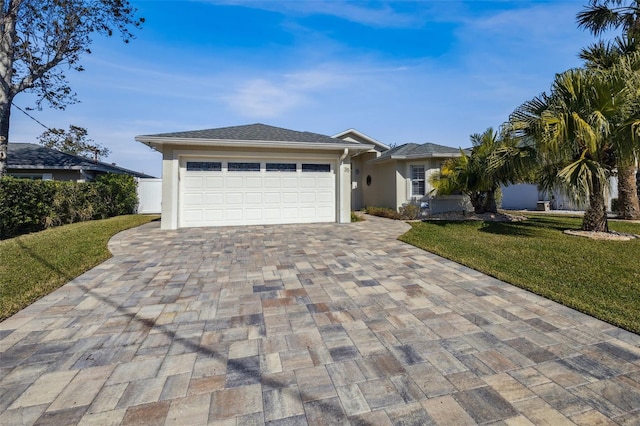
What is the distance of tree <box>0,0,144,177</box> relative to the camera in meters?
9.90

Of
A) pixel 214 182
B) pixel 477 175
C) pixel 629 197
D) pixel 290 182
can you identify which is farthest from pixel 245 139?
pixel 629 197

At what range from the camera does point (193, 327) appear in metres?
2.94

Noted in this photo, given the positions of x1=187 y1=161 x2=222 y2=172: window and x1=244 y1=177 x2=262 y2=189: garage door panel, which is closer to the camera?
x1=187 y1=161 x2=222 y2=172: window

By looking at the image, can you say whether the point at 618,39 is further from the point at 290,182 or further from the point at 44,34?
the point at 44,34

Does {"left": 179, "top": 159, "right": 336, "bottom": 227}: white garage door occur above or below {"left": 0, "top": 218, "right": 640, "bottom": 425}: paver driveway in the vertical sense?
above

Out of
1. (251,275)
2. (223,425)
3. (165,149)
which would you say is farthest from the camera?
(165,149)

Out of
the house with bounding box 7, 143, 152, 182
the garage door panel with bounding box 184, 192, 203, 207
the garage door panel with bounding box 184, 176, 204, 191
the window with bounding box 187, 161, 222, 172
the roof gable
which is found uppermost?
the roof gable

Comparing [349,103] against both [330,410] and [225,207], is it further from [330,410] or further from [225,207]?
[330,410]

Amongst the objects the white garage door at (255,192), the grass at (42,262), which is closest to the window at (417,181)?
the white garage door at (255,192)

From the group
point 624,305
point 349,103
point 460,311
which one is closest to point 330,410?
point 460,311

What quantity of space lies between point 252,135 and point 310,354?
903cm

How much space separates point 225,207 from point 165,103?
807cm

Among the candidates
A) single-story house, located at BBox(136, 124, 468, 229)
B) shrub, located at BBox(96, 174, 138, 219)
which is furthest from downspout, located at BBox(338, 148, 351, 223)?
shrub, located at BBox(96, 174, 138, 219)

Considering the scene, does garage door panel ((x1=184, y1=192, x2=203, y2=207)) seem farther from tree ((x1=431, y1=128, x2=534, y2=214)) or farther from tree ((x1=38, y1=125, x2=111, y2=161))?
tree ((x1=38, y1=125, x2=111, y2=161))
